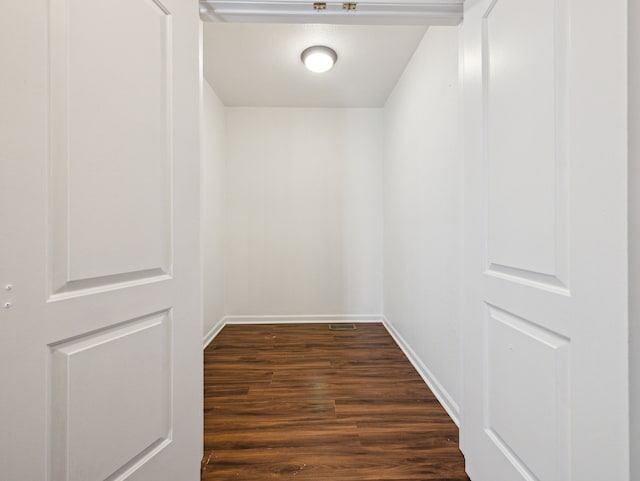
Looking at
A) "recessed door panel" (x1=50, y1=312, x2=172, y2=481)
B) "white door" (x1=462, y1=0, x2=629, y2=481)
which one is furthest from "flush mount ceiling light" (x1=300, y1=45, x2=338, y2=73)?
"recessed door panel" (x1=50, y1=312, x2=172, y2=481)

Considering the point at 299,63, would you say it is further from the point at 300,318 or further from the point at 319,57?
the point at 300,318

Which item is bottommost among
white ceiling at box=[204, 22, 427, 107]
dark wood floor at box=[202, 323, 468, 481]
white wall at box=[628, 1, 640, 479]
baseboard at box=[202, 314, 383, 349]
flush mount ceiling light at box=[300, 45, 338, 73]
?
dark wood floor at box=[202, 323, 468, 481]

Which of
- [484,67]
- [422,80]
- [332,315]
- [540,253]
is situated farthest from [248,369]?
[422,80]

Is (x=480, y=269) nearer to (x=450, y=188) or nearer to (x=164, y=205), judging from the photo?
(x=450, y=188)

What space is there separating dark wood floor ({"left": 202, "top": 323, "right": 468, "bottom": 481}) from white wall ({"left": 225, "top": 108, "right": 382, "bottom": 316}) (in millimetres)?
789

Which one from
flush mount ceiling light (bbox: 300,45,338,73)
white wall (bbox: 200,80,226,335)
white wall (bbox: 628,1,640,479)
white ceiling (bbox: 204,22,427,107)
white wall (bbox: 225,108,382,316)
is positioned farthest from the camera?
white wall (bbox: 225,108,382,316)

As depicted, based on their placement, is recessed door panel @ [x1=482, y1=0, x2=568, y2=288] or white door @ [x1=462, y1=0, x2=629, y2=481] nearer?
white door @ [x1=462, y1=0, x2=629, y2=481]

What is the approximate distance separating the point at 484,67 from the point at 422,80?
3.89 feet

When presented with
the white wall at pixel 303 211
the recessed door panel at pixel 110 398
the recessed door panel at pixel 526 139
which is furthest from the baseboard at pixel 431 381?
the recessed door panel at pixel 110 398

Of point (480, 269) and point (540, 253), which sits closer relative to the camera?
point (540, 253)

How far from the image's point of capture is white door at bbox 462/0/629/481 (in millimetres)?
643

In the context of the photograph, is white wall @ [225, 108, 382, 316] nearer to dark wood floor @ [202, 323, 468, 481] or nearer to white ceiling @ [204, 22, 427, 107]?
white ceiling @ [204, 22, 427, 107]

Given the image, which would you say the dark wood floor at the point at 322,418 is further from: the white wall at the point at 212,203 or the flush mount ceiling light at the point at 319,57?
the flush mount ceiling light at the point at 319,57

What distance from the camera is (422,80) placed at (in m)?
2.16
